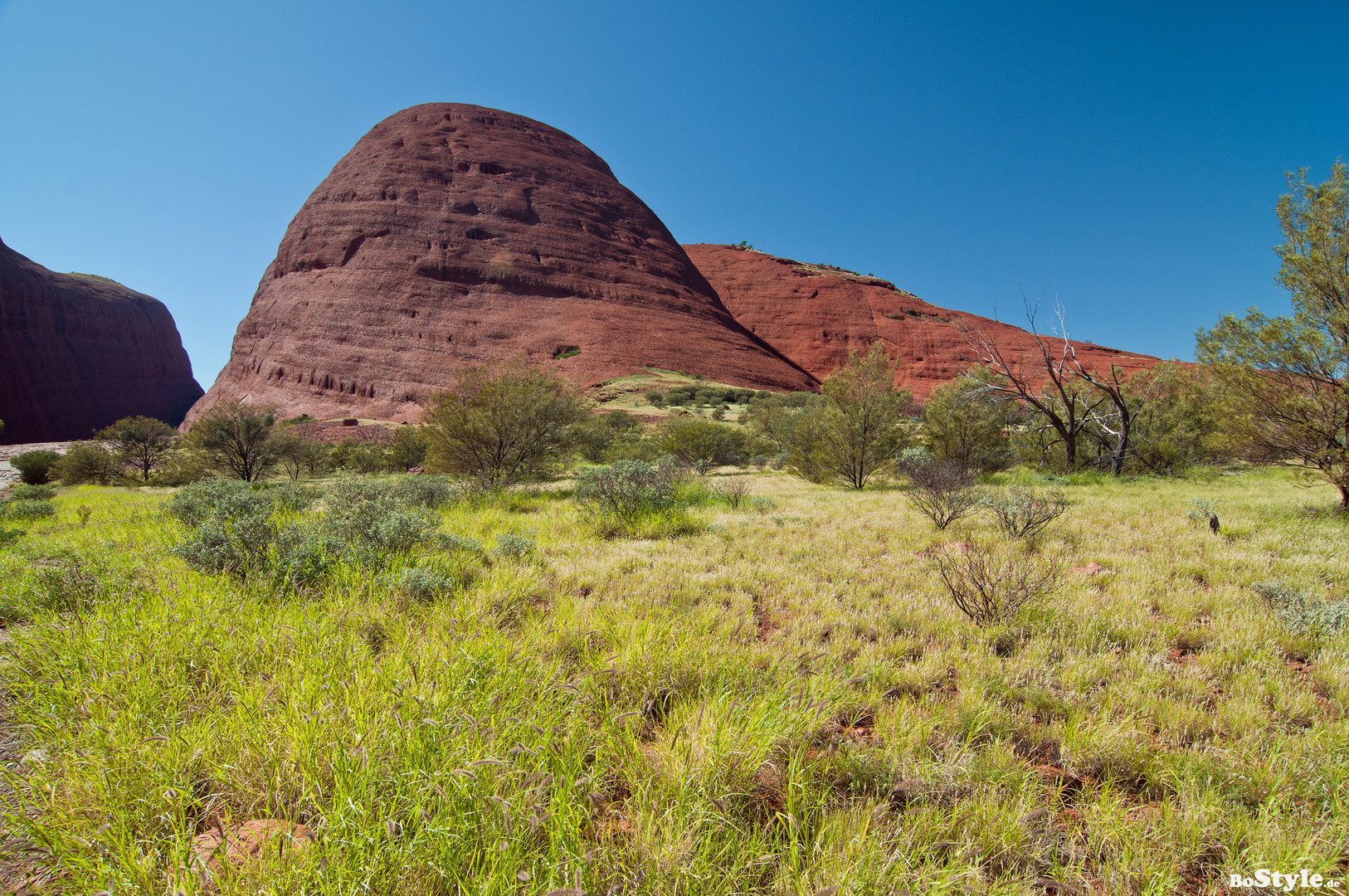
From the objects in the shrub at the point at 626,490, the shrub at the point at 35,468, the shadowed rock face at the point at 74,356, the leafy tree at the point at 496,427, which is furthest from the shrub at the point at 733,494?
the shadowed rock face at the point at 74,356

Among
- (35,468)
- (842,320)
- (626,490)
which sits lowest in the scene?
(35,468)

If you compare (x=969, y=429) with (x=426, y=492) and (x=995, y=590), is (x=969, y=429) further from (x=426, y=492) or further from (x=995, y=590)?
(x=426, y=492)

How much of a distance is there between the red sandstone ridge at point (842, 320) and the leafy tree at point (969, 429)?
47.8 metres

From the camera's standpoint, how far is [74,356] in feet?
217

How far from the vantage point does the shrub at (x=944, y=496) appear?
6840 millimetres

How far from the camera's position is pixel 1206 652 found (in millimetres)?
2947

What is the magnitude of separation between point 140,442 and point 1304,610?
118 feet

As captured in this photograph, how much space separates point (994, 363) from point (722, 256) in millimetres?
70280

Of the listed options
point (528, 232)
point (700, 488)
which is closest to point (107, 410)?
point (528, 232)

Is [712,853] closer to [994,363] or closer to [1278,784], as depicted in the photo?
[1278,784]

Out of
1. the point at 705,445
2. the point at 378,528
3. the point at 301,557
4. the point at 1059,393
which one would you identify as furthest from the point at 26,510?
the point at 1059,393

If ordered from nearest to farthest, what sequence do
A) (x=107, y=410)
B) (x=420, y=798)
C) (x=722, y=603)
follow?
(x=420, y=798), (x=722, y=603), (x=107, y=410)

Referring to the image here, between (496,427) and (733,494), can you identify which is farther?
(496,427)

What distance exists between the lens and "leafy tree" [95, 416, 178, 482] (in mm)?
23141
